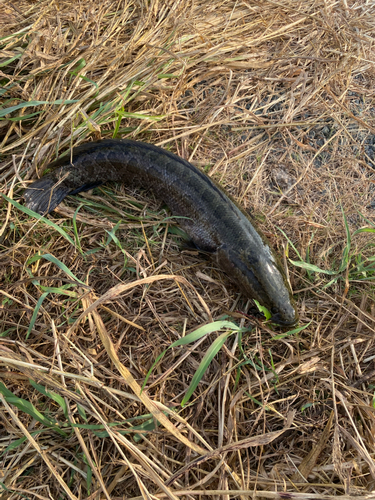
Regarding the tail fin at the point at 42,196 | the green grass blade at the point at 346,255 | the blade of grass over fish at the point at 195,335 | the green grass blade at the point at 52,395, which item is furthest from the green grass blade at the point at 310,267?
the tail fin at the point at 42,196

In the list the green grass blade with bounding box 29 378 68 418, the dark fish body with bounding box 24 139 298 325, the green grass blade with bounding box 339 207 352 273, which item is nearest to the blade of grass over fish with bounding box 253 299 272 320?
the dark fish body with bounding box 24 139 298 325

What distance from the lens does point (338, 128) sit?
11.3ft

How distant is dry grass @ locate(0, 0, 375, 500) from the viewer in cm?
232

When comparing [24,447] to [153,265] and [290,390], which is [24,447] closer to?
[153,265]

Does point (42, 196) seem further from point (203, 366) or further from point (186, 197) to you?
point (203, 366)

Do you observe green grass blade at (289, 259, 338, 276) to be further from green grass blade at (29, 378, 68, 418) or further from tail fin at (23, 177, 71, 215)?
tail fin at (23, 177, 71, 215)

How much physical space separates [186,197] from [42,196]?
3.90 ft

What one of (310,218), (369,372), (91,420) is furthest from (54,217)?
(369,372)

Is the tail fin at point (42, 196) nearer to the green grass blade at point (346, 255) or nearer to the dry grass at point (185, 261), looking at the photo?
the dry grass at point (185, 261)

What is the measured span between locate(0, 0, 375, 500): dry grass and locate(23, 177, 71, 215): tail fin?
0.39ft

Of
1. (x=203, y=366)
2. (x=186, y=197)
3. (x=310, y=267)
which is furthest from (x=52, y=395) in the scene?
(x=310, y=267)

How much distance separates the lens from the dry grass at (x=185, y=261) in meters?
2.32

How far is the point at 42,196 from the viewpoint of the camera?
2.99 metres

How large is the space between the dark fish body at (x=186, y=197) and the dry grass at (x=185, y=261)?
138mm
